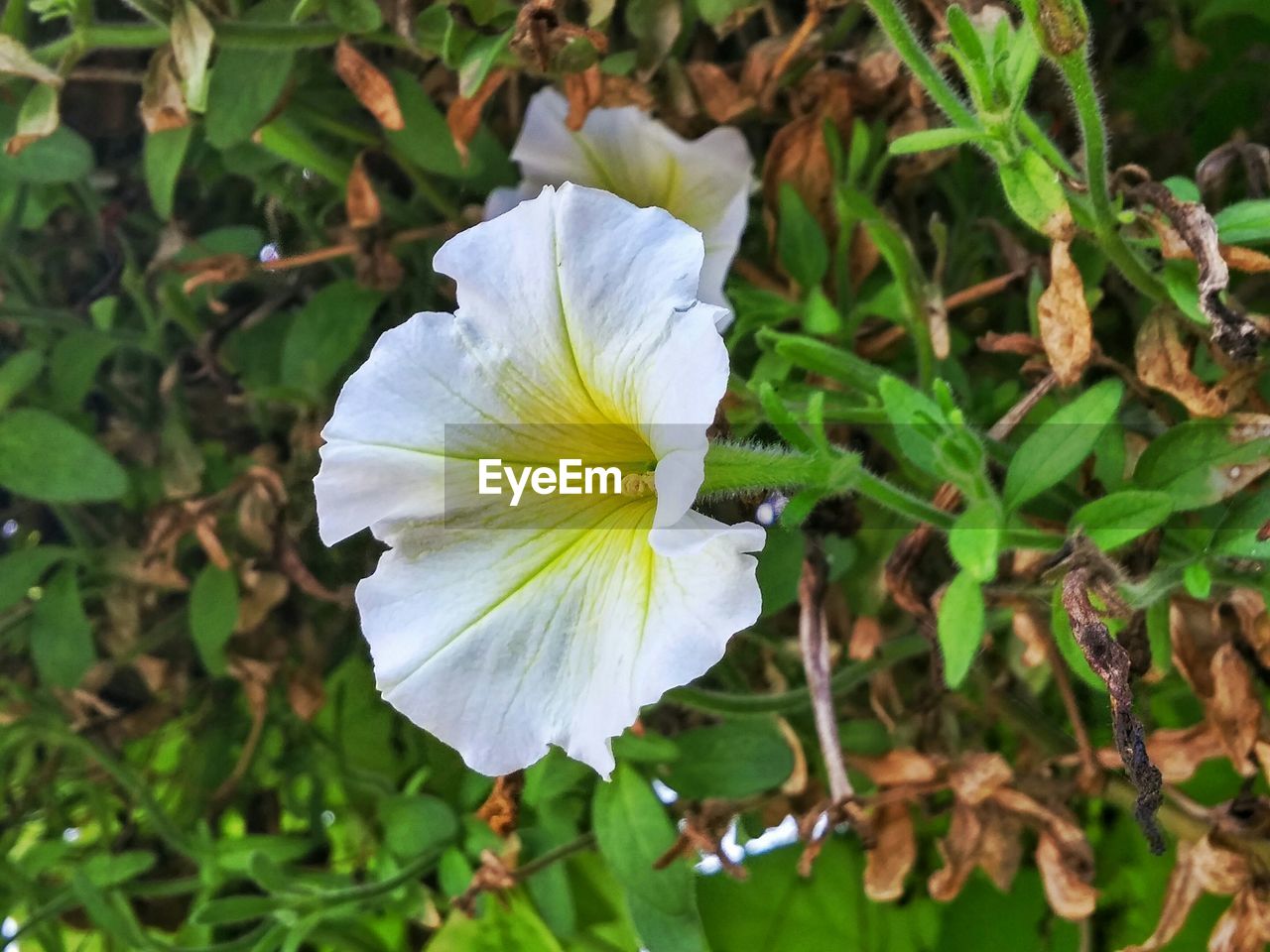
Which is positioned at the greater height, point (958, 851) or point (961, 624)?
point (961, 624)

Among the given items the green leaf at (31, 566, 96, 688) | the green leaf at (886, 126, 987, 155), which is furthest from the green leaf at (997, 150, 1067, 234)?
the green leaf at (31, 566, 96, 688)

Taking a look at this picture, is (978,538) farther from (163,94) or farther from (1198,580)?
(163,94)

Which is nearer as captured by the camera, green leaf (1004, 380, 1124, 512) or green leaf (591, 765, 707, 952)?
green leaf (1004, 380, 1124, 512)

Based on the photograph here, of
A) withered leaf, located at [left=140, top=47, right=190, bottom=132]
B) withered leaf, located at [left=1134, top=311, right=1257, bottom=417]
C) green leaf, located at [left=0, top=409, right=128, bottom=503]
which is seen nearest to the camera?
withered leaf, located at [left=1134, top=311, right=1257, bottom=417]

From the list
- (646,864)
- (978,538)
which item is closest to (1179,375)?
(978,538)

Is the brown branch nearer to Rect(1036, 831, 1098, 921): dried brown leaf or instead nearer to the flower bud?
Rect(1036, 831, 1098, 921): dried brown leaf

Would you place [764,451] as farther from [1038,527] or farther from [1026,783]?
[1026,783]
